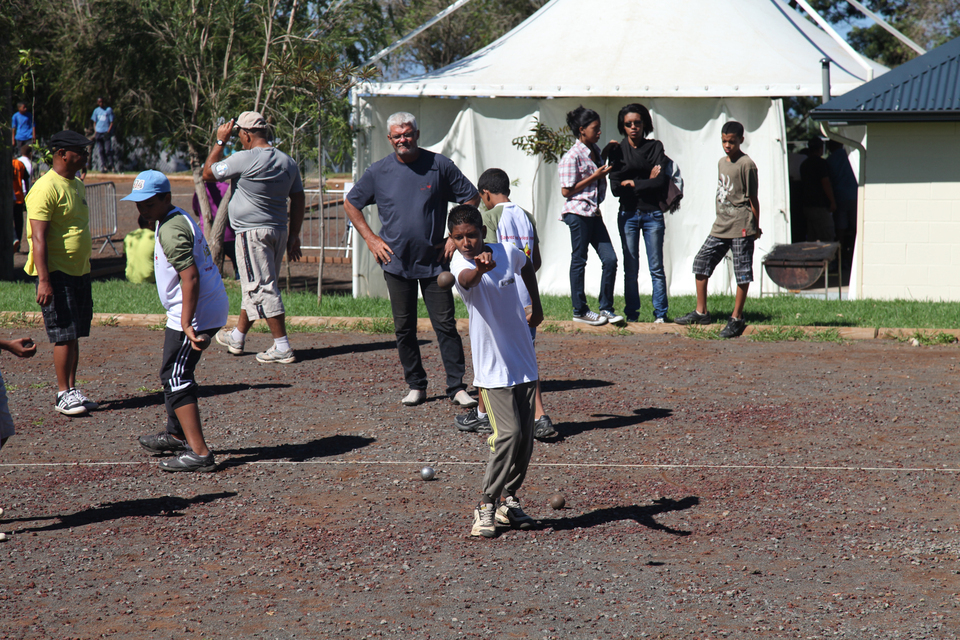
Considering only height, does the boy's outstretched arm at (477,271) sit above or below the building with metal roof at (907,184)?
below

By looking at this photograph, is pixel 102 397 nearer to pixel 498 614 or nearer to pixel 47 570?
pixel 47 570

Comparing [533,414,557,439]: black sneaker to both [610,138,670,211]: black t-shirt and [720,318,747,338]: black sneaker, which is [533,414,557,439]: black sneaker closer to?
[720,318,747,338]: black sneaker

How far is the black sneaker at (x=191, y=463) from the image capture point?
5996mm

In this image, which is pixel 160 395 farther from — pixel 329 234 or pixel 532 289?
pixel 329 234

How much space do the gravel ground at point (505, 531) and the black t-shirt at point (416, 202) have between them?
3.54 ft

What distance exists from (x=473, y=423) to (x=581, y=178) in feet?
12.7

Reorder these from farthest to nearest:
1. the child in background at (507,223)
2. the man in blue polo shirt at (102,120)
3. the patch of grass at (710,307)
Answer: the man in blue polo shirt at (102,120), the patch of grass at (710,307), the child in background at (507,223)

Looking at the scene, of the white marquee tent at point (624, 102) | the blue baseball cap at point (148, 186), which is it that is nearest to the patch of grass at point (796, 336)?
the white marquee tent at point (624, 102)

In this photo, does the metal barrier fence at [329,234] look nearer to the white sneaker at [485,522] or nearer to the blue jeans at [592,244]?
the blue jeans at [592,244]

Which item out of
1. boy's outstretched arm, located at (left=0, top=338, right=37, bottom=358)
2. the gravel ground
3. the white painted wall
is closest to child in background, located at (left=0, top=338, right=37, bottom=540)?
boy's outstretched arm, located at (left=0, top=338, right=37, bottom=358)

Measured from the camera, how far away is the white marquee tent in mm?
12641

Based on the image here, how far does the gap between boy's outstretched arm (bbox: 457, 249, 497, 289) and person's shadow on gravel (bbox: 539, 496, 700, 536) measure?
4.15ft

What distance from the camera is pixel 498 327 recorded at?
4992 millimetres

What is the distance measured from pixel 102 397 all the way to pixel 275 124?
24.2ft
